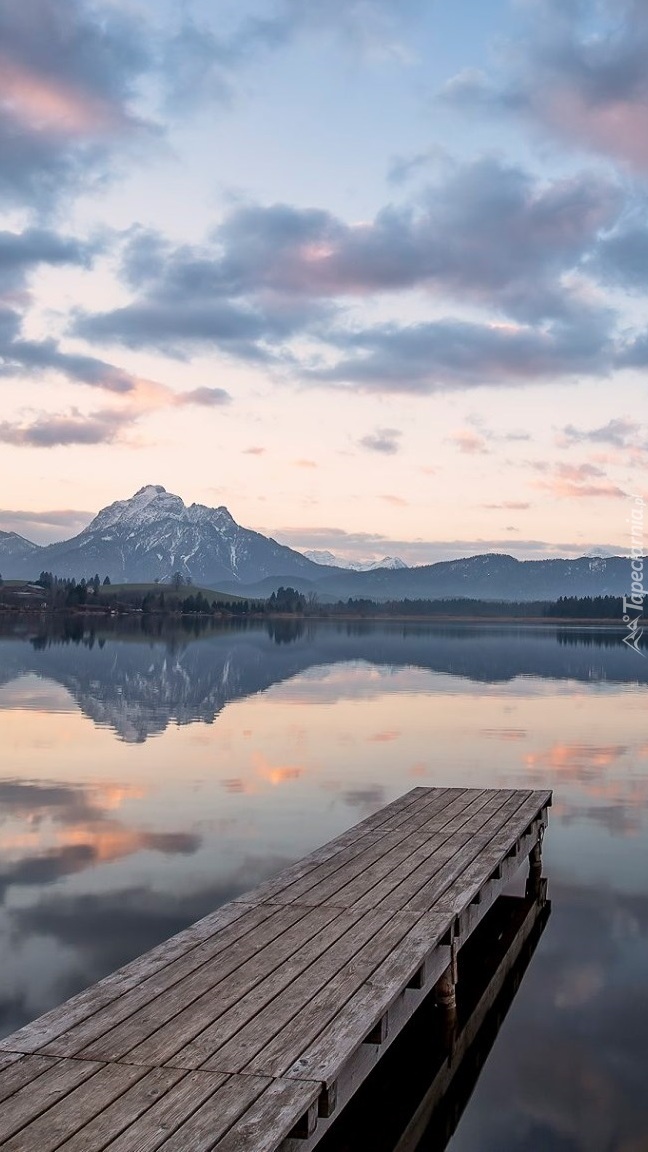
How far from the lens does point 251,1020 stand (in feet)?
35.9

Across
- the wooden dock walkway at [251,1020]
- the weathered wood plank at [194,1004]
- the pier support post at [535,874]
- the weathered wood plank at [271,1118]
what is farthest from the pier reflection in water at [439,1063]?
the weathered wood plank at [271,1118]

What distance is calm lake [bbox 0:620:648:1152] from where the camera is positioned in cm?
1418

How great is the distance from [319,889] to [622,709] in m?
45.6

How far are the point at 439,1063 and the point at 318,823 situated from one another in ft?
41.9

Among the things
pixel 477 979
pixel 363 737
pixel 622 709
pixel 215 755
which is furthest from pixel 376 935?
pixel 622 709

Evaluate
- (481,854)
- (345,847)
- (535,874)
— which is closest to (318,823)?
(535,874)

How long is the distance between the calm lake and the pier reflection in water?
0.30 m

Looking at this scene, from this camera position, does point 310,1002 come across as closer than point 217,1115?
No

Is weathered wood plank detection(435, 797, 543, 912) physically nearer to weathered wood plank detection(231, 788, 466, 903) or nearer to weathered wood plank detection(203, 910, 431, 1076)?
weathered wood plank detection(203, 910, 431, 1076)

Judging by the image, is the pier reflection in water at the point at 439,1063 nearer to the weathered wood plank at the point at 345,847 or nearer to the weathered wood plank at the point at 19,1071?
the weathered wood plank at the point at 345,847

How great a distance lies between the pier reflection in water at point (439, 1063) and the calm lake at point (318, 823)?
0.30 meters

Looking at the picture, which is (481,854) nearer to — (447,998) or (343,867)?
(343,867)

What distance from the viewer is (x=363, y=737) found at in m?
45.0

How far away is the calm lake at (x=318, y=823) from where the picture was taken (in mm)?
14180
